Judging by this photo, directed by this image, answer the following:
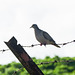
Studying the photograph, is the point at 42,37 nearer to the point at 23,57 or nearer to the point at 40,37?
the point at 40,37

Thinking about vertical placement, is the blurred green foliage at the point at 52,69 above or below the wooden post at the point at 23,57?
below

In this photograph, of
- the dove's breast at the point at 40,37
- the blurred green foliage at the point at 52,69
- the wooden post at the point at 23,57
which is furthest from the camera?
the blurred green foliage at the point at 52,69

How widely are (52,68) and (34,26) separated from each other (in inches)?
536

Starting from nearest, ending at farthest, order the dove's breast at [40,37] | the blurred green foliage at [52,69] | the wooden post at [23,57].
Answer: the wooden post at [23,57]
the dove's breast at [40,37]
the blurred green foliage at [52,69]

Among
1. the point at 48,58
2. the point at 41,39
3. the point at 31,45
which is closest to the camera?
the point at 31,45

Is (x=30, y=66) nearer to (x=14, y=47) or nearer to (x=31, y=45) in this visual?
(x=14, y=47)

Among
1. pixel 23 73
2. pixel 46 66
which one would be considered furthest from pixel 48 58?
pixel 23 73

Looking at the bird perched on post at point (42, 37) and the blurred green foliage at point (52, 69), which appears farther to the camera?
the blurred green foliage at point (52, 69)

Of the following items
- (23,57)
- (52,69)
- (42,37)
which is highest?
(42,37)

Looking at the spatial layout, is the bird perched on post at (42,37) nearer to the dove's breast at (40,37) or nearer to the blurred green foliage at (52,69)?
the dove's breast at (40,37)

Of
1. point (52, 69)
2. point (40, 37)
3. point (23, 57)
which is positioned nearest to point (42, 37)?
point (40, 37)

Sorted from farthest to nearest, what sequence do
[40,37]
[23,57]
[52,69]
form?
[52,69] → [40,37] → [23,57]

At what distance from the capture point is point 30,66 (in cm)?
704

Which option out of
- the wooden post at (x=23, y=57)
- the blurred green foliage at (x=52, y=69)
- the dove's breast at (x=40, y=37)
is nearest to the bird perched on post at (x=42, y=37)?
the dove's breast at (x=40, y=37)
